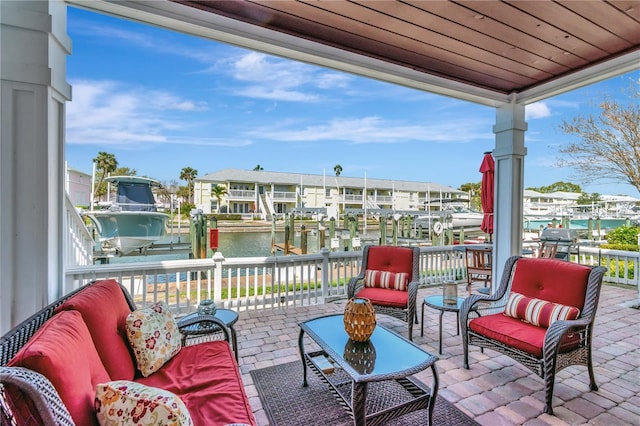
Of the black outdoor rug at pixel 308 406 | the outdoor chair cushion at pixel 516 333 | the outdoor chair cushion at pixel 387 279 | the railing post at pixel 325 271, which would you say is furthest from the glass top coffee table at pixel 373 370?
the railing post at pixel 325 271

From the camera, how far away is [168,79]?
1518 centimetres

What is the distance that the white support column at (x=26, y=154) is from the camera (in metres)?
1.97

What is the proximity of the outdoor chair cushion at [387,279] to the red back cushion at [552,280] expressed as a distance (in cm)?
113

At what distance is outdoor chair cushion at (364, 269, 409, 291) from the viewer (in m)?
3.71

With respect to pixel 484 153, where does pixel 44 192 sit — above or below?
below

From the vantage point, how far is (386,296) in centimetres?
347

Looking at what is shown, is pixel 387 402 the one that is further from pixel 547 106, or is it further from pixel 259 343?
pixel 547 106

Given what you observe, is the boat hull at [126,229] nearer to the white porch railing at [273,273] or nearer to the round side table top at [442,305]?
the white porch railing at [273,273]

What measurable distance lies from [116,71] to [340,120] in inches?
519

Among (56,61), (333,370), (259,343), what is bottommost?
(259,343)

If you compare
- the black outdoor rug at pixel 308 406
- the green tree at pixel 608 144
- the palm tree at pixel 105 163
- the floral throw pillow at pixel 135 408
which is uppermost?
the palm tree at pixel 105 163

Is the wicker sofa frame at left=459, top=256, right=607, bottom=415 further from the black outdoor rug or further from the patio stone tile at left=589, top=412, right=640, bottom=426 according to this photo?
the black outdoor rug

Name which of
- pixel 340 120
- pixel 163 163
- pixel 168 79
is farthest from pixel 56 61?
pixel 340 120

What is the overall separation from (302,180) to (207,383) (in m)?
18.5
